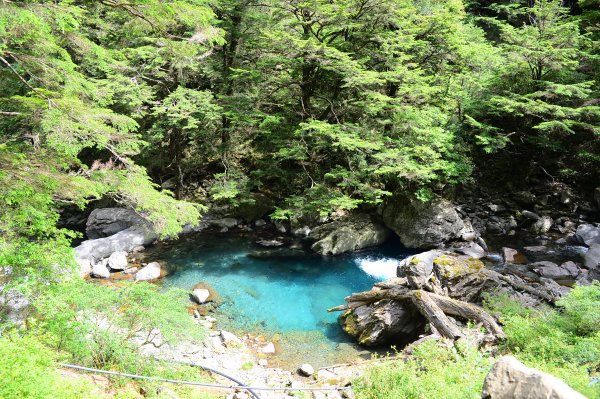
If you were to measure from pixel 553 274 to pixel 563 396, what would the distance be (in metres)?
10.2

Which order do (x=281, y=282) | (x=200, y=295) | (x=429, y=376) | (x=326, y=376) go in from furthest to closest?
1. (x=281, y=282)
2. (x=200, y=295)
3. (x=326, y=376)
4. (x=429, y=376)

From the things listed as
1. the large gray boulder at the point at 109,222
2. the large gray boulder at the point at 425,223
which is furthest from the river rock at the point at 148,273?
the large gray boulder at the point at 425,223

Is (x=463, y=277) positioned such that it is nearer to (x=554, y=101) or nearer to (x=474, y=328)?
(x=474, y=328)

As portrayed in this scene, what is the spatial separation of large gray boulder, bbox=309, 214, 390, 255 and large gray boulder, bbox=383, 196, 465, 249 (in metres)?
0.80

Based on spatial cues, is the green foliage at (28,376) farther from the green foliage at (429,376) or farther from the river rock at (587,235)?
the river rock at (587,235)

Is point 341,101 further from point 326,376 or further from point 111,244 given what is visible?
point 326,376

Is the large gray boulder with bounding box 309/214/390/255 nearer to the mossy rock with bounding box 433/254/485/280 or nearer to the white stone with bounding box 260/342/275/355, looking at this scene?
the mossy rock with bounding box 433/254/485/280

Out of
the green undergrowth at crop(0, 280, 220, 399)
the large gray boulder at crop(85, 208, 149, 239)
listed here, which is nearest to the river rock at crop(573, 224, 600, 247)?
the green undergrowth at crop(0, 280, 220, 399)

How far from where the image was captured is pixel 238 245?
553 inches

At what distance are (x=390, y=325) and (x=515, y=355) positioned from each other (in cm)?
267

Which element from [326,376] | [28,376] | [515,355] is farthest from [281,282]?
[28,376]

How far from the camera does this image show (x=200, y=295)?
10.1 meters

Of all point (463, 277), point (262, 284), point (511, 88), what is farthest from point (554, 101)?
point (262, 284)

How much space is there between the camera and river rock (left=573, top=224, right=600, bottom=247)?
42.5ft
